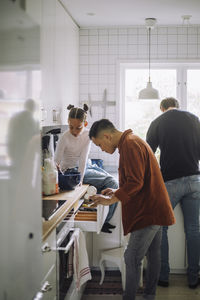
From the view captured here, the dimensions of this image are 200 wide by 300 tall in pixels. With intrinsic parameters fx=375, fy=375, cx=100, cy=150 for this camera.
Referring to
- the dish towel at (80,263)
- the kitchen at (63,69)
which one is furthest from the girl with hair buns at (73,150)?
the dish towel at (80,263)

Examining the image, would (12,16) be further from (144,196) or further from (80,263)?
(80,263)

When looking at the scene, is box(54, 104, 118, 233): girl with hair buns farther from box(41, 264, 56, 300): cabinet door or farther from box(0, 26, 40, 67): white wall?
box(0, 26, 40, 67): white wall

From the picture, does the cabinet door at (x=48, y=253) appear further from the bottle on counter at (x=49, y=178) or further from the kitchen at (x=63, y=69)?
the bottle on counter at (x=49, y=178)

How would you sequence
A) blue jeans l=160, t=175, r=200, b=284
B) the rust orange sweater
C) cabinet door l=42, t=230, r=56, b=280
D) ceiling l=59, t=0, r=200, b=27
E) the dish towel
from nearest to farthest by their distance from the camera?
cabinet door l=42, t=230, r=56, b=280
the rust orange sweater
the dish towel
blue jeans l=160, t=175, r=200, b=284
ceiling l=59, t=0, r=200, b=27

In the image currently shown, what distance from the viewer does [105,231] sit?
3066 mm

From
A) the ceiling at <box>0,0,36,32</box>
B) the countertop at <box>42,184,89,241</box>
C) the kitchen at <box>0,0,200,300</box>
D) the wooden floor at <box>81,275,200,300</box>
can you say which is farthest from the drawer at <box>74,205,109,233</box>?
the ceiling at <box>0,0,36,32</box>

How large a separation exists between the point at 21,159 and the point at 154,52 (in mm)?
3546

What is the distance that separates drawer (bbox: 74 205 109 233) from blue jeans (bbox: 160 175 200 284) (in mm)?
614

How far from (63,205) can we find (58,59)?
4.90 ft

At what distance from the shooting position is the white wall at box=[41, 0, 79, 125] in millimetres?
2807

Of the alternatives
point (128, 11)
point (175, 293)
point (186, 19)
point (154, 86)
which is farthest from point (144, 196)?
point (154, 86)

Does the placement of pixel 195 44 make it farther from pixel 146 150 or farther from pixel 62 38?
pixel 146 150

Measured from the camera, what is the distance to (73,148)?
317 cm

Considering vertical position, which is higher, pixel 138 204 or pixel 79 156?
pixel 79 156
